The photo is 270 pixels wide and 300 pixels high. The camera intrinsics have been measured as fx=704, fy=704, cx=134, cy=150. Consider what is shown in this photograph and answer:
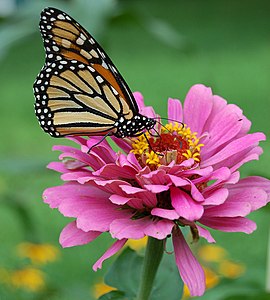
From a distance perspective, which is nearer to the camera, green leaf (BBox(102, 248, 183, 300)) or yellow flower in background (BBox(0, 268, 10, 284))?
green leaf (BBox(102, 248, 183, 300))

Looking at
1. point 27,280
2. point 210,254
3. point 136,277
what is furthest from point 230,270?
point 136,277

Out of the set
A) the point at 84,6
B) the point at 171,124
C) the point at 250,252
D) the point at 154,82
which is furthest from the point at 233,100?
the point at 171,124

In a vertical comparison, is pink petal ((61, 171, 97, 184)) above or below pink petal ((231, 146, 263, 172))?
below

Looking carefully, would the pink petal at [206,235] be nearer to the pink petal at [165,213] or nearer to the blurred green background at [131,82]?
the pink petal at [165,213]

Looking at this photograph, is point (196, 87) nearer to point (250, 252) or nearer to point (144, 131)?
point (144, 131)

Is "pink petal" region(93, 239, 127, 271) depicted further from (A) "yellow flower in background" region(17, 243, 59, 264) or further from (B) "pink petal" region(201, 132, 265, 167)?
(A) "yellow flower in background" region(17, 243, 59, 264)

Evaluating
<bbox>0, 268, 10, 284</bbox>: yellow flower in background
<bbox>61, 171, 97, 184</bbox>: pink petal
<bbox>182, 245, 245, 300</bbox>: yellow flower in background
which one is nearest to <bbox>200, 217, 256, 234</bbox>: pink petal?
<bbox>61, 171, 97, 184</bbox>: pink petal
